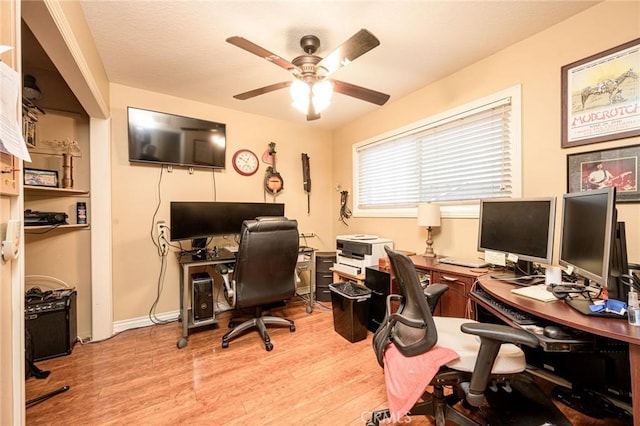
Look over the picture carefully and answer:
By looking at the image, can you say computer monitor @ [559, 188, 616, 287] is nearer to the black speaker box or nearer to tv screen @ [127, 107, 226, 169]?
tv screen @ [127, 107, 226, 169]

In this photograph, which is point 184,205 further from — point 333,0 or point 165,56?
point 333,0

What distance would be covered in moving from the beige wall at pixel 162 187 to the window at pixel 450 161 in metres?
1.13

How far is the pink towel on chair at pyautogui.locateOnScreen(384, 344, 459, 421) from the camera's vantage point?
114 centimetres

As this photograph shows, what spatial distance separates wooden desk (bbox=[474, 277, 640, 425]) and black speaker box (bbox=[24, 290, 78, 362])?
319 cm

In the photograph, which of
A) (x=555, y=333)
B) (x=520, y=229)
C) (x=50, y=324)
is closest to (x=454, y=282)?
(x=520, y=229)

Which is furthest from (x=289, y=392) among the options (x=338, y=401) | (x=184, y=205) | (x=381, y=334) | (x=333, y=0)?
(x=333, y=0)

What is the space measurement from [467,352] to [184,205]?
8.61 ft

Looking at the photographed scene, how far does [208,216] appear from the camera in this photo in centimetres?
283

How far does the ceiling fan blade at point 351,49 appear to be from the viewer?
1.41 meters

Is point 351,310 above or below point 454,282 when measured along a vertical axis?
below

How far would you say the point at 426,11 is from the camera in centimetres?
172

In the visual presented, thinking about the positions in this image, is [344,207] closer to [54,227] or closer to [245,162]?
[245,162]

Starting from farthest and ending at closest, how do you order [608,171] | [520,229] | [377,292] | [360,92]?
[377,292]
[360,92]
[520,229]
[608,171]

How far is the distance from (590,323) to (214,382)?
2.14 m
